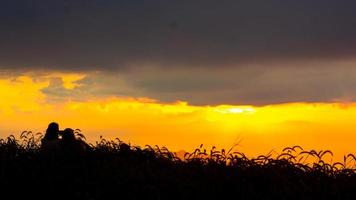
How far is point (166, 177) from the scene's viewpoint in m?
11.5

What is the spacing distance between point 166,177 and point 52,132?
5237mm

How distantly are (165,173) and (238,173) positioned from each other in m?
1.43

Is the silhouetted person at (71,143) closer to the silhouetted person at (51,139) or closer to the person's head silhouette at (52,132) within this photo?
the silhouetted person at (51,139)

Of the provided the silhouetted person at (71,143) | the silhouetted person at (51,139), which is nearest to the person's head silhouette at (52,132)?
the silhouetted person at (51,139)

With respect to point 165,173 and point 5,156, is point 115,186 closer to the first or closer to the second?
point 165,173

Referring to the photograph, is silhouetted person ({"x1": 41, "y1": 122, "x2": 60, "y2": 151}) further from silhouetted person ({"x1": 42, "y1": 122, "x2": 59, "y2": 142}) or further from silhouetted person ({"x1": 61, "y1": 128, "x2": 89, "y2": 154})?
silhouetted person ({"x1": 61, "y1": 128, "x2": 89, "y2": 154})

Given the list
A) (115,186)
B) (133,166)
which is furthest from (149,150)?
(115,186)

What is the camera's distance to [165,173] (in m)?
11.8

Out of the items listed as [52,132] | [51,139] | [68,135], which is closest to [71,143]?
[68,135]

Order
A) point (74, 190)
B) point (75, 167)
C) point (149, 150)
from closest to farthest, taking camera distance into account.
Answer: point (74, 190)
point (75, 167)
point (149, 150)

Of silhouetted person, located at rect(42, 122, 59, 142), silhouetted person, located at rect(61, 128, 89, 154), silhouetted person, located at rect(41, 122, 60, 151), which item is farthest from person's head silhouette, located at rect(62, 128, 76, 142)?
silhouetted person, located at rect(42, 122, 59, 142)

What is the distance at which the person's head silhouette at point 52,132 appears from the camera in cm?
1532

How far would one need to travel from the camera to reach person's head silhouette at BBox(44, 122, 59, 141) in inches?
603

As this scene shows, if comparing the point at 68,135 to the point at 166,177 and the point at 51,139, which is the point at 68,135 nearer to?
the point at 51,139
